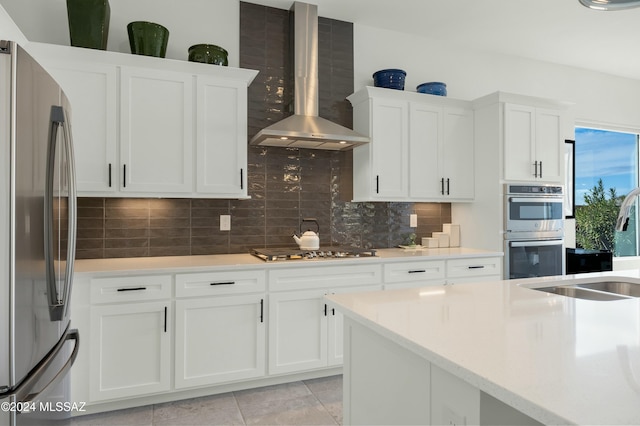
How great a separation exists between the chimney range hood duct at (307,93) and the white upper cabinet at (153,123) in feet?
1.22

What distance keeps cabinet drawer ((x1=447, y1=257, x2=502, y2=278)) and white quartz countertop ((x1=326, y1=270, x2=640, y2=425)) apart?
5.20 ft

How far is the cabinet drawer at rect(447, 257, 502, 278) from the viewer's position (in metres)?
3.44

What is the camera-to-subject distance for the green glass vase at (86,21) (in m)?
2.69

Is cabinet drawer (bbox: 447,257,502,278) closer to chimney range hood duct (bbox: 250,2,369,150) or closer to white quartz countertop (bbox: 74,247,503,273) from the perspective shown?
white quartz countertop (bbox: 74,247,503,273)

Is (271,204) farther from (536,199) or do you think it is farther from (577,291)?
(536,199)

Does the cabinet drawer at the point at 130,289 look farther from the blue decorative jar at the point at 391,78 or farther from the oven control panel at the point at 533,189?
A: the oven control panel at the point at 533,189

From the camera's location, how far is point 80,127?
268 centimetres

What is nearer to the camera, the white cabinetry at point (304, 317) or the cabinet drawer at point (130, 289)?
the cabinet drawer at point (130, 289)

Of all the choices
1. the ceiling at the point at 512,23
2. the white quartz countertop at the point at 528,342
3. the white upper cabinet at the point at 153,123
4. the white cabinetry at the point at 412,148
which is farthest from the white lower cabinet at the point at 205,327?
the ceiling at the point at 512,23

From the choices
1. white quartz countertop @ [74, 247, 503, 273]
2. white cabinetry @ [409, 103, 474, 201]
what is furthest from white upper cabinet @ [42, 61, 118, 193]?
white cabinetry @ [409, 103, 474, 201]

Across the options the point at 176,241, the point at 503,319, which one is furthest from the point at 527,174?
the point at 176,241

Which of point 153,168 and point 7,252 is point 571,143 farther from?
point 7,252

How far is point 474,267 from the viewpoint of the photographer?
3.53m

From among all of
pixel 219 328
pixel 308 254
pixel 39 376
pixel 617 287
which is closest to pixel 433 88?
pixel 308 254
